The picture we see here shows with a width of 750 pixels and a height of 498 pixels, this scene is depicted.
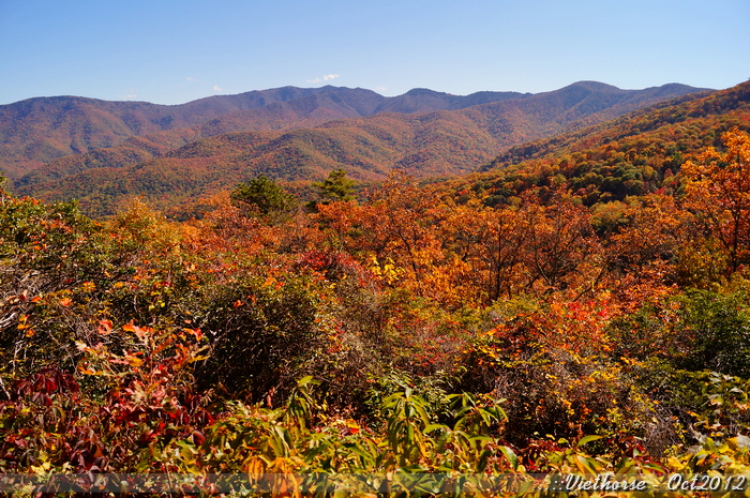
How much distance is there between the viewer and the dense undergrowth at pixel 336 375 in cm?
154

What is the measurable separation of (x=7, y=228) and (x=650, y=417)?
27.2 ft

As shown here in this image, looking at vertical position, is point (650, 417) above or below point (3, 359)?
below

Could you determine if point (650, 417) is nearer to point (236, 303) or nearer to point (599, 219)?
point (236, 303)

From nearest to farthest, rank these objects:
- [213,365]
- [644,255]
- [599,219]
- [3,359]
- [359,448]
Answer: [359,448]
[3,359]
[213,365]
[644,255]
[599,219]

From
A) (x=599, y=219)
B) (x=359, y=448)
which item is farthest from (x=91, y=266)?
(x=599, y=219)

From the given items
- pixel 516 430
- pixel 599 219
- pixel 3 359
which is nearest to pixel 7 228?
pixel 3 359

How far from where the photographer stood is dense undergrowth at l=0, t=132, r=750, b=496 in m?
1.54

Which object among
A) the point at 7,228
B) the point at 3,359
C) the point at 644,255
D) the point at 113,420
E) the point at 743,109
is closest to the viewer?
the point at 113,420

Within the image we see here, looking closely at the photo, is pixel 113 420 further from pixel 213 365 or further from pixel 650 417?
A: pixel 650 417

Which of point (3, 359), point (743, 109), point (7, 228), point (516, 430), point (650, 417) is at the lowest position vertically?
point (516, 430)

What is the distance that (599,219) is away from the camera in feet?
74.8

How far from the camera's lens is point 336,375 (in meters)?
4.43

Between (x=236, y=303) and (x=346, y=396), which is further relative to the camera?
(x=346, y=396)

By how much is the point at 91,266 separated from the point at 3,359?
148 centimetres
